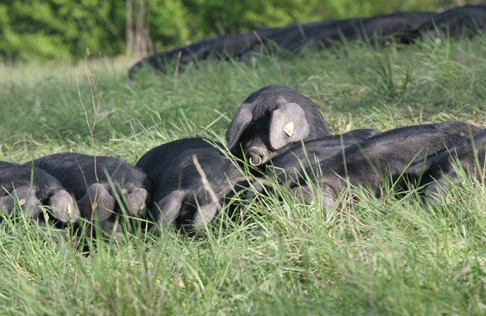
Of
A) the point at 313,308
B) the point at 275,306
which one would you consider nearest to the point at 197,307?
the point at 275,306

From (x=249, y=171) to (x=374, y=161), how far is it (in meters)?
0.71

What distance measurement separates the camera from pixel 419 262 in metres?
1.66

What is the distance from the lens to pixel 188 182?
2.73 meters

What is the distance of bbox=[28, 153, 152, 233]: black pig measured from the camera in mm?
2607

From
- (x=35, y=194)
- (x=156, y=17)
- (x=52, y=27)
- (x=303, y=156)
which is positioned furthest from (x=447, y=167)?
(x=52, y=27)

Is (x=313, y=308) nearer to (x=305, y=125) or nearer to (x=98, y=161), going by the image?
(x=305, y=125)

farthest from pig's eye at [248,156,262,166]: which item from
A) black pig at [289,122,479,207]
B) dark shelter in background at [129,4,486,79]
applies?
dark shelter in background at [129,4,486,79]

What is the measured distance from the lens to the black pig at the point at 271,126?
2.83 metres

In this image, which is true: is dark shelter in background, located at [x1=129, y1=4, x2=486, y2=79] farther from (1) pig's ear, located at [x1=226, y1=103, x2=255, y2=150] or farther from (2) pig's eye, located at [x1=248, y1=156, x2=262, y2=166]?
(2) pig's eye, located at [x1=248, y1=156, x2=262, y2=166]

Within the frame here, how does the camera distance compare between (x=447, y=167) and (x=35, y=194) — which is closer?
(x=447, y=167)

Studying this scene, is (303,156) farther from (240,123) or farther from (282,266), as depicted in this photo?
(282,266)

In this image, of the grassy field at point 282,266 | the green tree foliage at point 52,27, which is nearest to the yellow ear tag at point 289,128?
the grassy field at point 282,266

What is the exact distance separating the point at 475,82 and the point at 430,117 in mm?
549

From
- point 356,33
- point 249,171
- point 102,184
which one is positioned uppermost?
point 102,184
